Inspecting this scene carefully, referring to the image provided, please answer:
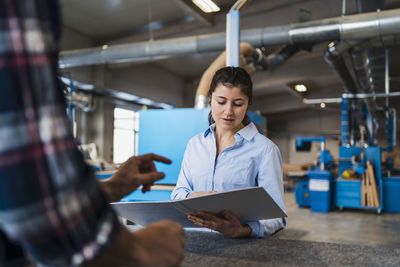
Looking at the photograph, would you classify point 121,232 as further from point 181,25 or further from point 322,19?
point 181,25

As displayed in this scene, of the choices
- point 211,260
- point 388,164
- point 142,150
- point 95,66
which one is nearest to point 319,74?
point 388,164

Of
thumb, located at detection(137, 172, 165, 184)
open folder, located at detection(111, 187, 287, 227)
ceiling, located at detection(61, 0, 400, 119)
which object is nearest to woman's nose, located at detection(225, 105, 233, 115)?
open folder, located at detection(111, 187, 287, 227)

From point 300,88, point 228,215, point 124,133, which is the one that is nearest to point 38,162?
point 228,215

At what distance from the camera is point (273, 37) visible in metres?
5.55

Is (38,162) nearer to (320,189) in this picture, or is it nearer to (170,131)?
(170,131)

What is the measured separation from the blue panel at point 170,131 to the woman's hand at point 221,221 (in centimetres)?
168

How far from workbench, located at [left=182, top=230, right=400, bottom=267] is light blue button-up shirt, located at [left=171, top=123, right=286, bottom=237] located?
0.26 metres

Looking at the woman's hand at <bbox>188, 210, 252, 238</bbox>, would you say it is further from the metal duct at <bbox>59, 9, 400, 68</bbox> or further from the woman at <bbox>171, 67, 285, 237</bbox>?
the metal duct at <bbox>59, 9, 400, 68</bbox>

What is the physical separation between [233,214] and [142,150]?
1980mm

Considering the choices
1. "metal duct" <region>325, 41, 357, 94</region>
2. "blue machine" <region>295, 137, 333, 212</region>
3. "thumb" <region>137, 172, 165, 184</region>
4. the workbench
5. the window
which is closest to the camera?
"thumb" <region>137, 172, 165, 184</region>

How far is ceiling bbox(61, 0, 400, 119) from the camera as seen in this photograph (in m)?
5.34

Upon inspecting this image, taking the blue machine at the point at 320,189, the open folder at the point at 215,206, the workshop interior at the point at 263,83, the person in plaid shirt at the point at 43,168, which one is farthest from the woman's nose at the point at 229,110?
the blue machine at the point at 320,189

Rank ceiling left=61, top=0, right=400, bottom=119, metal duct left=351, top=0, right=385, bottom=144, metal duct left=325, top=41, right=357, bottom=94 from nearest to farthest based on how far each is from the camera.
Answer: metal duct left=351, top=0, right=385, bottom=144
ceiling left=61, top=0, right=400, bottom=119
metal duct left=325, top=41, right=357, bottom=94

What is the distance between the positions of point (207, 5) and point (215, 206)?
2.54 feet
